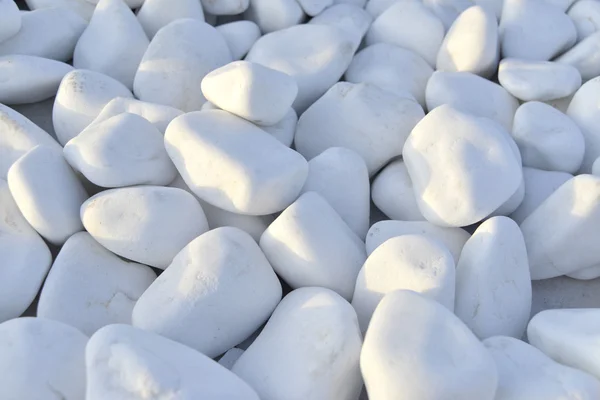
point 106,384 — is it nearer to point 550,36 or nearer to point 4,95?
point 4,95

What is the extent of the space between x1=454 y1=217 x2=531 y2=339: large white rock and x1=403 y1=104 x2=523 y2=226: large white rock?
0.08ft

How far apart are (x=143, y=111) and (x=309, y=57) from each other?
19cm

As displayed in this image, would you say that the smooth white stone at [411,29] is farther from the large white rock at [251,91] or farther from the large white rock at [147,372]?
the large white rock at [147,372]

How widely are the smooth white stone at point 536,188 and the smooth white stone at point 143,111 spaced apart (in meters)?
0.33

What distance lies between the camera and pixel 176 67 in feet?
2.25

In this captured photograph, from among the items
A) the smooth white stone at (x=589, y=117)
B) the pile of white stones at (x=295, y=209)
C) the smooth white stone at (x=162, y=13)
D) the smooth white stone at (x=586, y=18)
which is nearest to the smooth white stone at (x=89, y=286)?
the pile of white stones at (x=295, y=209)

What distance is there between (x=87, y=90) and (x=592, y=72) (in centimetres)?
53

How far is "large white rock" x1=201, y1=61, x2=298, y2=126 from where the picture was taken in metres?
0.58

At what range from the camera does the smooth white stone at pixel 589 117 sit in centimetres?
68

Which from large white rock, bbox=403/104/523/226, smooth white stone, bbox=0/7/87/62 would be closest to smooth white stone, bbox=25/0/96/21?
smooth white stone, bbox=0/7/87/62

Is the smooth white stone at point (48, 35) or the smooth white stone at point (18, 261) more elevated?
the smooth white stone at point (48, 35)

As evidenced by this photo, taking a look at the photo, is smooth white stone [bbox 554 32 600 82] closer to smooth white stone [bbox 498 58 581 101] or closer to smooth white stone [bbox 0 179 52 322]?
smooth white stone [bbox 498 58 581 101]

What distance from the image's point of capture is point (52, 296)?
0.52 meters

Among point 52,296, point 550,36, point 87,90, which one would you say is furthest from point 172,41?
point 550,36
